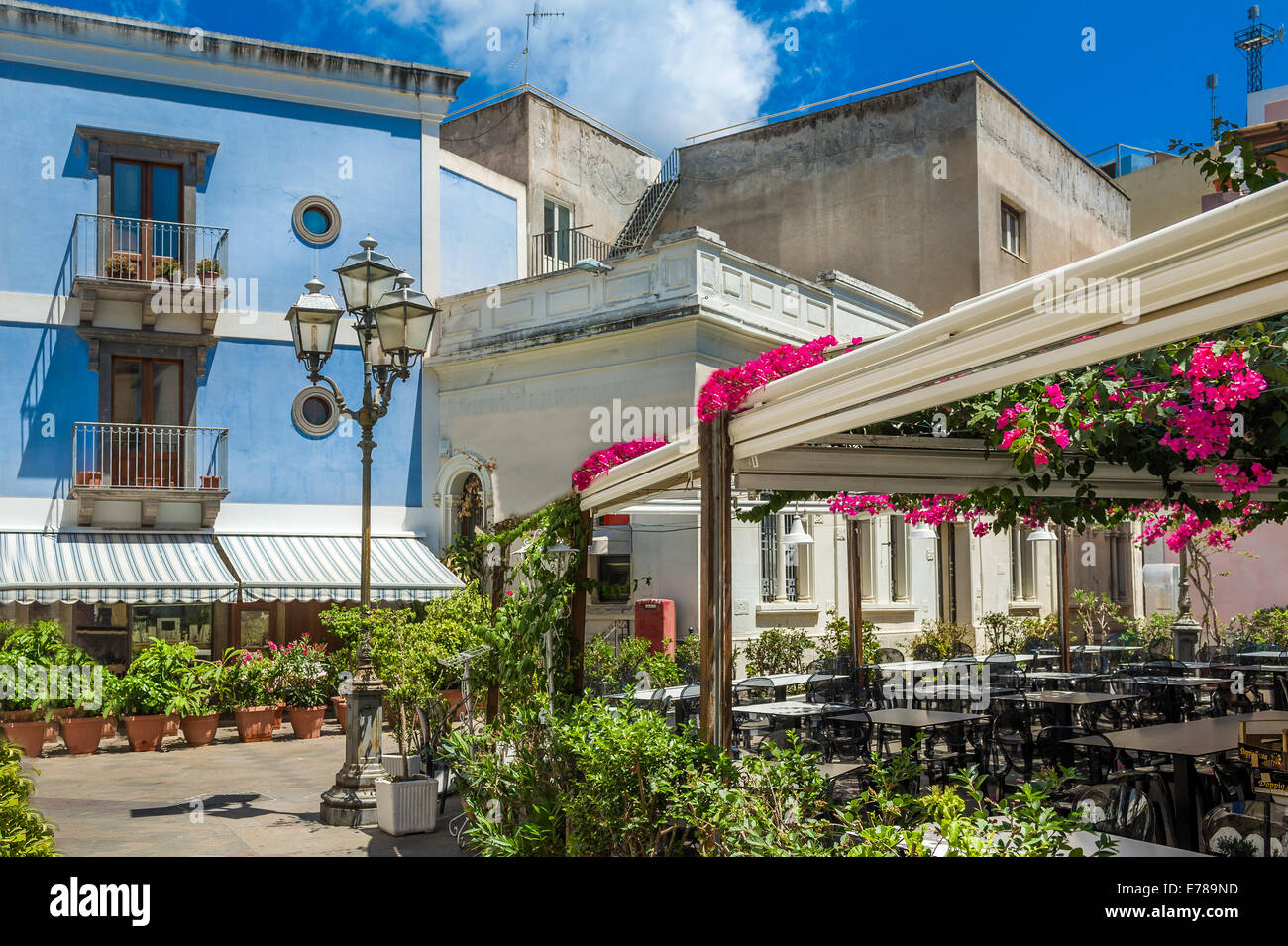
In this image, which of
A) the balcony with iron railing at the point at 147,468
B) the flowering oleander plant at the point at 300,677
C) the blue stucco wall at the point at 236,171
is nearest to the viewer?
the flowering oleander plant at the point at 300,677

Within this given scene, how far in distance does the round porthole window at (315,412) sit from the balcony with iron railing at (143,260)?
2.15 meters

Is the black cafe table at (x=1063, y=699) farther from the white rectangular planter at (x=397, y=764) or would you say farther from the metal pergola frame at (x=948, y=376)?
the white rectangular planter at (x=397, y=764)

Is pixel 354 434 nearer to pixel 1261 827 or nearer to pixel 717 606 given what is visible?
pixel 717 606

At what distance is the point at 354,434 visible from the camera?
19.6 metres

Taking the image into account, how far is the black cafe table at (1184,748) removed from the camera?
6941 millimetres

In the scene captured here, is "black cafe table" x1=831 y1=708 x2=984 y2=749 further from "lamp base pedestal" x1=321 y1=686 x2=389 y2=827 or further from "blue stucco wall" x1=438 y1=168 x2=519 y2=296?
"blue stucco wall" x1=438 y1=168 x2=519 y2=296

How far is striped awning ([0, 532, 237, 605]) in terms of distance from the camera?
50.4 ft

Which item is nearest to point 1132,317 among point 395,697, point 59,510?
point 395,697

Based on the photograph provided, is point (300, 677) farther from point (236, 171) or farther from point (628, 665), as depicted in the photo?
point (236, 171)

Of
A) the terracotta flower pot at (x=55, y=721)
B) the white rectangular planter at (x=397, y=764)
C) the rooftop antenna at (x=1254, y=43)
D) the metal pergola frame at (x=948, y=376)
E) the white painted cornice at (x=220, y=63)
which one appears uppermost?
the rooftop antenna at (x=1254, y=43)

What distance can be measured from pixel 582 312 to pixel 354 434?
485cm

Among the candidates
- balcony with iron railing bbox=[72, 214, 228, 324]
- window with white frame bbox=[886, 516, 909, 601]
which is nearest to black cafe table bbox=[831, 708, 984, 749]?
window with white frame bbox=[886, 516, 909, 601]

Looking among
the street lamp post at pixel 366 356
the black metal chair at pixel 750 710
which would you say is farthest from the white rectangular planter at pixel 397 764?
the black metal chair at pixel 750 710

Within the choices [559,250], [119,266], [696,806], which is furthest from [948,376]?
[559,250]
